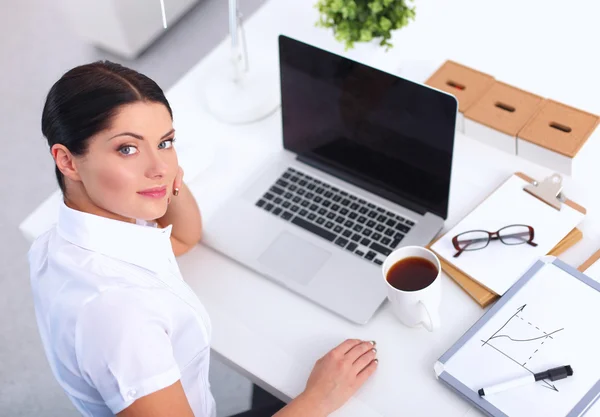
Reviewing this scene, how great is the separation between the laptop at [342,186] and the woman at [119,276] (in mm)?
172

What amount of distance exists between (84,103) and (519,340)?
28.5 inches

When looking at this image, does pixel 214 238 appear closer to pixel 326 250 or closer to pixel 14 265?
pixel 326 250

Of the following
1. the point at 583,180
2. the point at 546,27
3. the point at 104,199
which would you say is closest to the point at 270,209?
the point at 104,199

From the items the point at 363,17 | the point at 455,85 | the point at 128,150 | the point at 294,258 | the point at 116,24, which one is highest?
the point at 128,150

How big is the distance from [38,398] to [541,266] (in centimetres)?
138

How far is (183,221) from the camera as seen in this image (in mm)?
1340

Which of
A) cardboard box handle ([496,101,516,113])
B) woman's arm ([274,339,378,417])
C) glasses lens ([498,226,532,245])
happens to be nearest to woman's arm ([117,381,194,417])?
woman's arm ([274,339,378,417])

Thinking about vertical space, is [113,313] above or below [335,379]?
above

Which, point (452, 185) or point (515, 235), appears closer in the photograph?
point (515, 235)

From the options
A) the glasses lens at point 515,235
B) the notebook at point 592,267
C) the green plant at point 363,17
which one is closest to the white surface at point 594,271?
the notebook at point 592,267

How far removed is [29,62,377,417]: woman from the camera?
101 centimetres

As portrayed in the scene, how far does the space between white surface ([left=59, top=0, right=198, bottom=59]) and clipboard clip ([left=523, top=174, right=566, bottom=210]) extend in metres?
1.58

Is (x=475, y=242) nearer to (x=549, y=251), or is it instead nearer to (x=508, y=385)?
(x=549, y=251)

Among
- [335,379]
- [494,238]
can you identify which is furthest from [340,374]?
[494,238]
